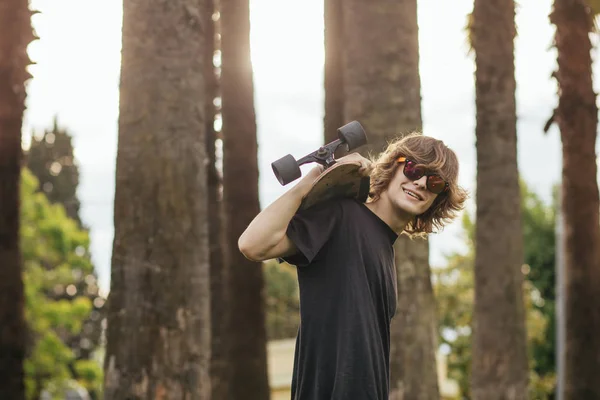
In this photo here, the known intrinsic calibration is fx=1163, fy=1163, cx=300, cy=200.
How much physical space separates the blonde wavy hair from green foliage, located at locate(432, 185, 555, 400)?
112 ft

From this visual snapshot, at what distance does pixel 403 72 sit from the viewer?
7730 mm

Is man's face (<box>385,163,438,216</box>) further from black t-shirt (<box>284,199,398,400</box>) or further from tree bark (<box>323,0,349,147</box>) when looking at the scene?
tree bark (<box>323,0,349,147</box>)

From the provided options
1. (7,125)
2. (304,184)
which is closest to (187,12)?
(304,184)

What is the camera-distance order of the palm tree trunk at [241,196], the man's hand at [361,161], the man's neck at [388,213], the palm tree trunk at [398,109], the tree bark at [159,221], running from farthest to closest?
the palm tree trunk at [241,196]
the palm tree trunk at [398,109]
the tree bark at [159,221]
the man's neck at [388,213]
the man's hand at [361,161]

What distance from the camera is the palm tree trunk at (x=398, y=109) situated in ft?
25.1

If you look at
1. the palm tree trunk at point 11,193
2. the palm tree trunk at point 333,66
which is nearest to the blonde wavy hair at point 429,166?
the palm tree trunk at point 333,66

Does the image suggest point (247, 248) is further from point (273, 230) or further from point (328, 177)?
point (328, 177)

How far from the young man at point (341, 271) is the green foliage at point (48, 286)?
91.8 ft

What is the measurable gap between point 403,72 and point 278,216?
391cm

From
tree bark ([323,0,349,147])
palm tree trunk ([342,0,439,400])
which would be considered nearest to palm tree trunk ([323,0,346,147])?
tree bark ([323,0,349,147])

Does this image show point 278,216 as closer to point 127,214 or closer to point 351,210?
point 351,210

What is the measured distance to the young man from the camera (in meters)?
3.99

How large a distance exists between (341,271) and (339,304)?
0.38ft

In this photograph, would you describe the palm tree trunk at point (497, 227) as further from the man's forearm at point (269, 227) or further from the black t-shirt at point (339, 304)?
the man's forearm at point (269, 227)
